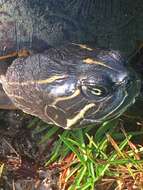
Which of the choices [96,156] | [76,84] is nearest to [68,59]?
[76,84]

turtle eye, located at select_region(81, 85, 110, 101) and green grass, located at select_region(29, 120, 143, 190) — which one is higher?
turtle eye, located at select_region(81, 85, 110, 101)

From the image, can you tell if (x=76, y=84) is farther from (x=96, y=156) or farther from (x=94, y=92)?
(x=96, y=156)

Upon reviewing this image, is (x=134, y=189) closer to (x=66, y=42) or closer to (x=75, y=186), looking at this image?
(x=75, y=186)

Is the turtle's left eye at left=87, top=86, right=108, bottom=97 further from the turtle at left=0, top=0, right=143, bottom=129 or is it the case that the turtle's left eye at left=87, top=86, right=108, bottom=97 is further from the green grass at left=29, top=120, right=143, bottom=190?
the green grass at left=29, top=120, right=143, bottom=190

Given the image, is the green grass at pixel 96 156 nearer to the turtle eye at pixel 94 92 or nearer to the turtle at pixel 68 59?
the turtle at pixel 68 59

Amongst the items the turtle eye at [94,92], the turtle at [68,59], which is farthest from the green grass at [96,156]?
the turtle eye at [94,92]

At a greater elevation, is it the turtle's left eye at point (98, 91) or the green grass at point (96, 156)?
the turtle's left eye at point (98, 91)

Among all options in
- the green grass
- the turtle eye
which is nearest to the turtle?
the turtle eye
